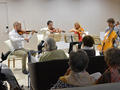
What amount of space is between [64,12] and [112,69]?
5.99 meters

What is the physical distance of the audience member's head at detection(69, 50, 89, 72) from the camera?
69.0 inches

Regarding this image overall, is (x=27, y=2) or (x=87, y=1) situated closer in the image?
(x=27, y=2)

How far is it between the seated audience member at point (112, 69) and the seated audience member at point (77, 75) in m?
0.11

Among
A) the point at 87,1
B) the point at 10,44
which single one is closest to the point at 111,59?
the point at 10,44

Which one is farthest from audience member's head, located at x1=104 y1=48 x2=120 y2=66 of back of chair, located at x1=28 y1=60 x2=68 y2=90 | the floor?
the floor

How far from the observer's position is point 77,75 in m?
1.71

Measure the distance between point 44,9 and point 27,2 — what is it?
67 centimetres

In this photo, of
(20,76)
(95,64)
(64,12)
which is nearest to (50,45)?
(95,64)

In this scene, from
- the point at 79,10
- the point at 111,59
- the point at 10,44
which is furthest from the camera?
the point at 79,10

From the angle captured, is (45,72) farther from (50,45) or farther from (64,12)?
(64,12)

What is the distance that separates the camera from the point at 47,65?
2561 mm

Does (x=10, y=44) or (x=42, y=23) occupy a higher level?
(x=42, y=23)

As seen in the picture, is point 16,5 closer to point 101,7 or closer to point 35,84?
point 101,7

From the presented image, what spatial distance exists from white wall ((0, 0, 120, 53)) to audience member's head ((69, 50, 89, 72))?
569 centimetres
